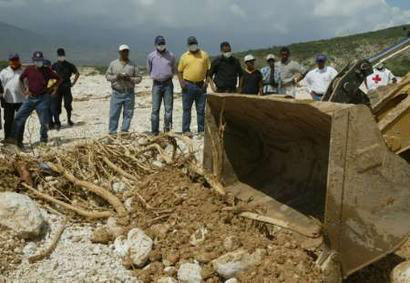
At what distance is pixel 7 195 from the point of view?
16.9 ft

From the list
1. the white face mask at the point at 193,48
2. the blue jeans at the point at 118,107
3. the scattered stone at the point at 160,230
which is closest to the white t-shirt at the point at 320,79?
the white face mask at the point at 193,48

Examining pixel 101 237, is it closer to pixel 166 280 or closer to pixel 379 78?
pixel 166 280

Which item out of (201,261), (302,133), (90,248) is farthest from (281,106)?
(90,248)

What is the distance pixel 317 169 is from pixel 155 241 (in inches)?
66.4

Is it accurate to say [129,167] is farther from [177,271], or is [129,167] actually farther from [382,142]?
[382,142]

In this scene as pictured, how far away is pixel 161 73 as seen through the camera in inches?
391

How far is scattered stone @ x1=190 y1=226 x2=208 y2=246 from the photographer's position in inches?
192

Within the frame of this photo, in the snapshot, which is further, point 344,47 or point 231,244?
point 344,47

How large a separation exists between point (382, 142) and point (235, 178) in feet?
7.51

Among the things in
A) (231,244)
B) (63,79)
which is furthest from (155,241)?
(63,79)

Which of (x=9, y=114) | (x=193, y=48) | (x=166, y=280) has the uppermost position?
(x=193, y=48)

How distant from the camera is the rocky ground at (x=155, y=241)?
4480 millimetres

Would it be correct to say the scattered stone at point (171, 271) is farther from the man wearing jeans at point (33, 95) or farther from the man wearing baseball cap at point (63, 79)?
the man wearing baseball cap at point (63, 79)

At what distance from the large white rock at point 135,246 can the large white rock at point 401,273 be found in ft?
6.54
